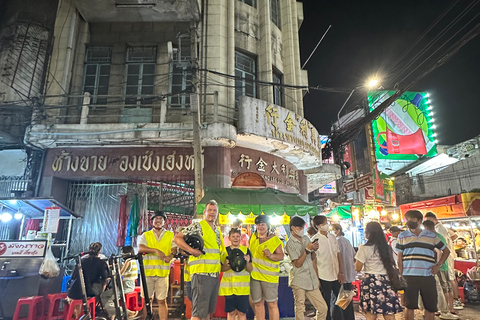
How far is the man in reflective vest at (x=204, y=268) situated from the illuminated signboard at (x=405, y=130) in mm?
24355

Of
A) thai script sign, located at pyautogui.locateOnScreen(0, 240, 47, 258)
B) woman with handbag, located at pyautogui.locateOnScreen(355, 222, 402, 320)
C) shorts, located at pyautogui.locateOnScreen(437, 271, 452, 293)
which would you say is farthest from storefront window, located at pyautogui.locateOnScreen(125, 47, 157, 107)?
shorts, located at pyautogui.locateOnScreen(437, 271, 452, 293)

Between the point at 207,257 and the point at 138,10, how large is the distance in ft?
35.4

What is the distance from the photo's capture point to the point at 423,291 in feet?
16.3

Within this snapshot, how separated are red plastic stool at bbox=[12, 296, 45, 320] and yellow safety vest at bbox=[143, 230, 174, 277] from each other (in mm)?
2111

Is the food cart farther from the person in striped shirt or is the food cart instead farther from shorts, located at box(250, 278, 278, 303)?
shorts, located at box(250, 278, 278, 303)

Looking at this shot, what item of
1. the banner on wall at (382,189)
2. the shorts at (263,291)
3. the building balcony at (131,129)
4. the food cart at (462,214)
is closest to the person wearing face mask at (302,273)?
the shorts at (263,291)

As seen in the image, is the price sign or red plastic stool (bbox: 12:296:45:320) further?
the price sign

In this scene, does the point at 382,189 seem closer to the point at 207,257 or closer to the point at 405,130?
the point at 405,130

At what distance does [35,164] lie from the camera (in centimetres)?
1059

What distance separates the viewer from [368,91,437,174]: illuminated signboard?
26.1 meters

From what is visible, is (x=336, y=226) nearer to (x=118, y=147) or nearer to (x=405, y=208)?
(x=118, y=147)

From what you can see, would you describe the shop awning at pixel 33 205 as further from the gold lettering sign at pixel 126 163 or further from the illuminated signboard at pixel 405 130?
the illuminated signboard at pixel 405 130

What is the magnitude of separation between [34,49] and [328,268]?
1358 centimetres

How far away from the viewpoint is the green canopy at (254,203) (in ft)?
26.6
